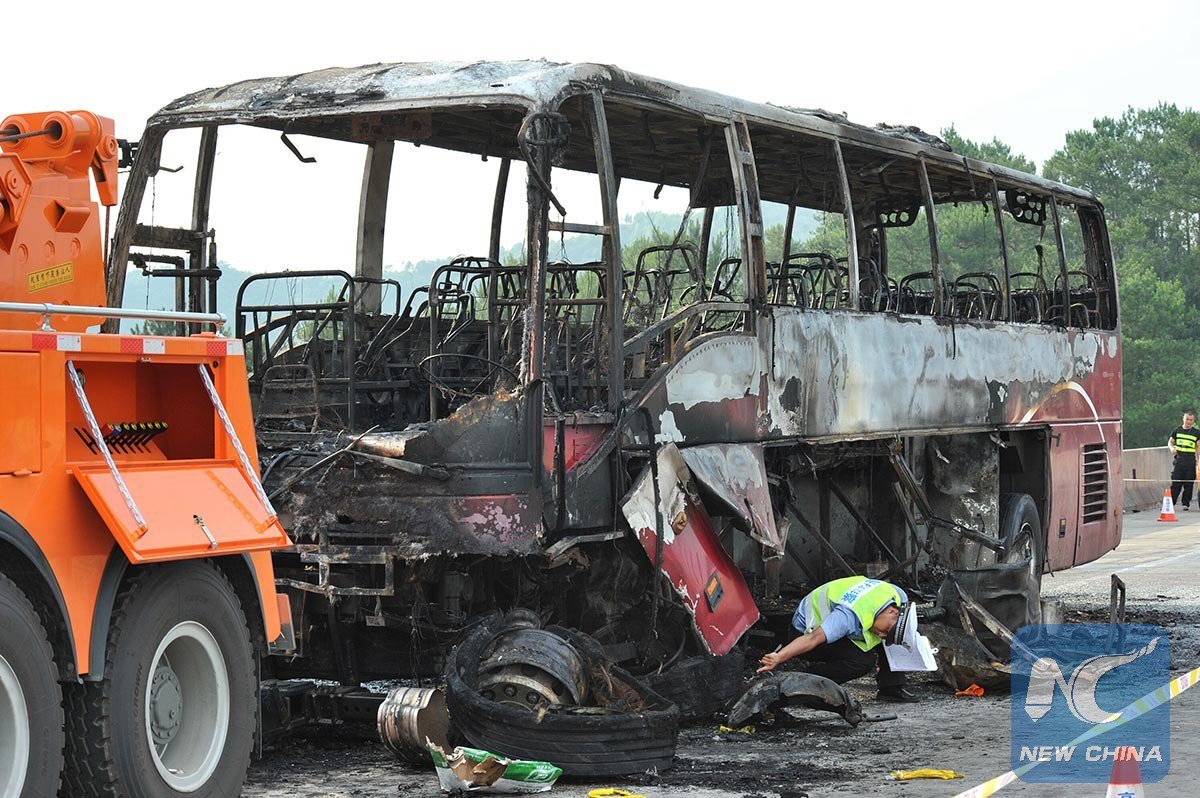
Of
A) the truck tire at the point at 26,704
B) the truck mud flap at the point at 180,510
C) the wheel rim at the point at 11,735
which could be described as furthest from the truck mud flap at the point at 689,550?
the wheel rim at the point at 11,735

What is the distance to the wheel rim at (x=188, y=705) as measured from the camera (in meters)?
6.14

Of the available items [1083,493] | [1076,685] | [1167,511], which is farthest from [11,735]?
[1167,511]

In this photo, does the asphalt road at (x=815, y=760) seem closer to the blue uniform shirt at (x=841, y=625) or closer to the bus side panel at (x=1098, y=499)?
the blue uniform shirt at (x=841, y=625)

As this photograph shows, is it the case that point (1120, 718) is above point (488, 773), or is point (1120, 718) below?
below

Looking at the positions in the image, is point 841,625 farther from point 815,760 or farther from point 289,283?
point 289,283

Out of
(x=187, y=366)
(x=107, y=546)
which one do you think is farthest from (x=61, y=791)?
(x=187, y=366)

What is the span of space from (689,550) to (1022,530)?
632 cm

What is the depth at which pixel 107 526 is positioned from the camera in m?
5.73

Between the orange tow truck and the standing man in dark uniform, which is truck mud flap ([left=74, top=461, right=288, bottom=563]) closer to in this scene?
the orange tow truck

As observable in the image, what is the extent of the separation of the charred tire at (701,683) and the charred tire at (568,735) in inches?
42.9

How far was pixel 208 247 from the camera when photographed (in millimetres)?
9469

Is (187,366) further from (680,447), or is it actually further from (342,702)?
(680,447)

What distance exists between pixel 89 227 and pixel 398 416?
253 cm

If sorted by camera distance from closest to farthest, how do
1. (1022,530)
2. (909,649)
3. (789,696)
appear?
(789,696) → (909,649) → (1022,530)
